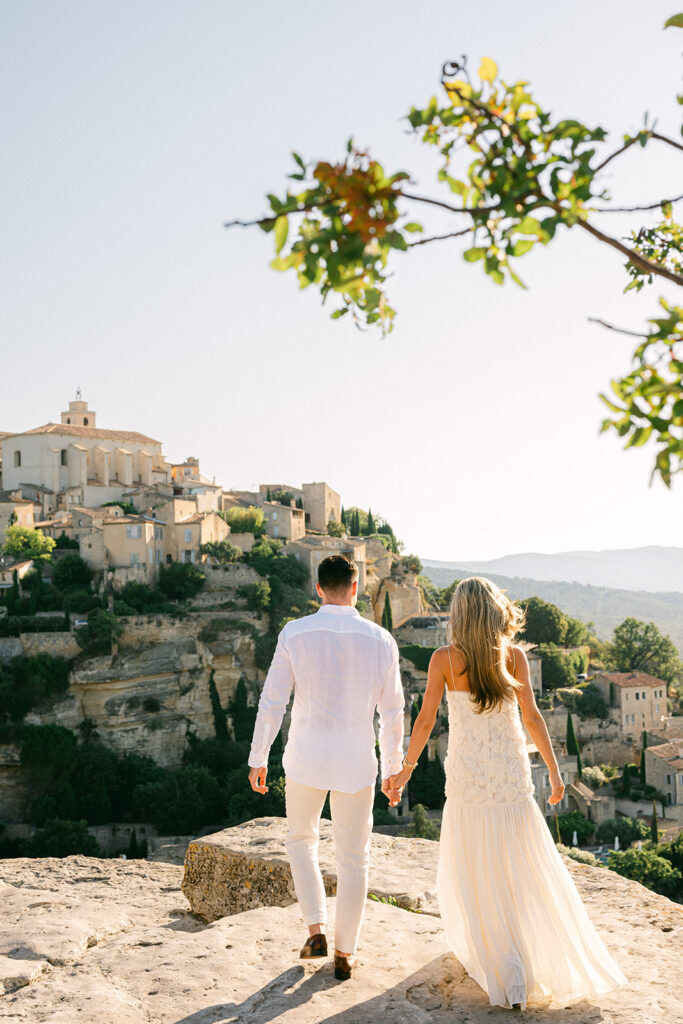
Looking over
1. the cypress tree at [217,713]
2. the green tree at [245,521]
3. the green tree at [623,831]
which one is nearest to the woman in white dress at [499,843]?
the green tree at [623,831]

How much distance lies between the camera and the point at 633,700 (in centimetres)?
4516

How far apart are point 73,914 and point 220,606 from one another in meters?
34.3

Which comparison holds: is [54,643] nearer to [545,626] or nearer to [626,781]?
[626,781]

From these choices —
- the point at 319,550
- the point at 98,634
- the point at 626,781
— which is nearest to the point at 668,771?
the point at 626,781

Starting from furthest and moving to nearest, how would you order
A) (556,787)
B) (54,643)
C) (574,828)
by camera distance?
(54,643)
(574,828)
(556,787)

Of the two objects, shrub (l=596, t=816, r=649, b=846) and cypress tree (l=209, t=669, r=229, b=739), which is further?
cypress tree (l=209, t=669, r=229, b=739)

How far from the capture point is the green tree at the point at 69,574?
124 feet

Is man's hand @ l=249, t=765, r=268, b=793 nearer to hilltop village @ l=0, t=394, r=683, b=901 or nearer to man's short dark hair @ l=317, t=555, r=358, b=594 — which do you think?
man's short dark hair @ l=317, t=555, r=358, b=594

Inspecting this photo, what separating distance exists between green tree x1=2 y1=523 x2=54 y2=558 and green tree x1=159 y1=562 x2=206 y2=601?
5.21 meters

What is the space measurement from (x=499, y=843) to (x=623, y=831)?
34.7m

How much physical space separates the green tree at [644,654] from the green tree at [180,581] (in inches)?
1154

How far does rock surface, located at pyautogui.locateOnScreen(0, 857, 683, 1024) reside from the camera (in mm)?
3053

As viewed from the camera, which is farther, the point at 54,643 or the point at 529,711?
the point at 54,643

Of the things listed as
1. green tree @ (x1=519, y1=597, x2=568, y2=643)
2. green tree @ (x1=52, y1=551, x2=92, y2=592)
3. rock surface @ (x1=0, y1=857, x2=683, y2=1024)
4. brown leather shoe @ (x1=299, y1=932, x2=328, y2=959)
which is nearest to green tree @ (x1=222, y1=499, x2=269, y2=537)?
green tree @ (x1=52, y1=551, x2=92, y2=592)
